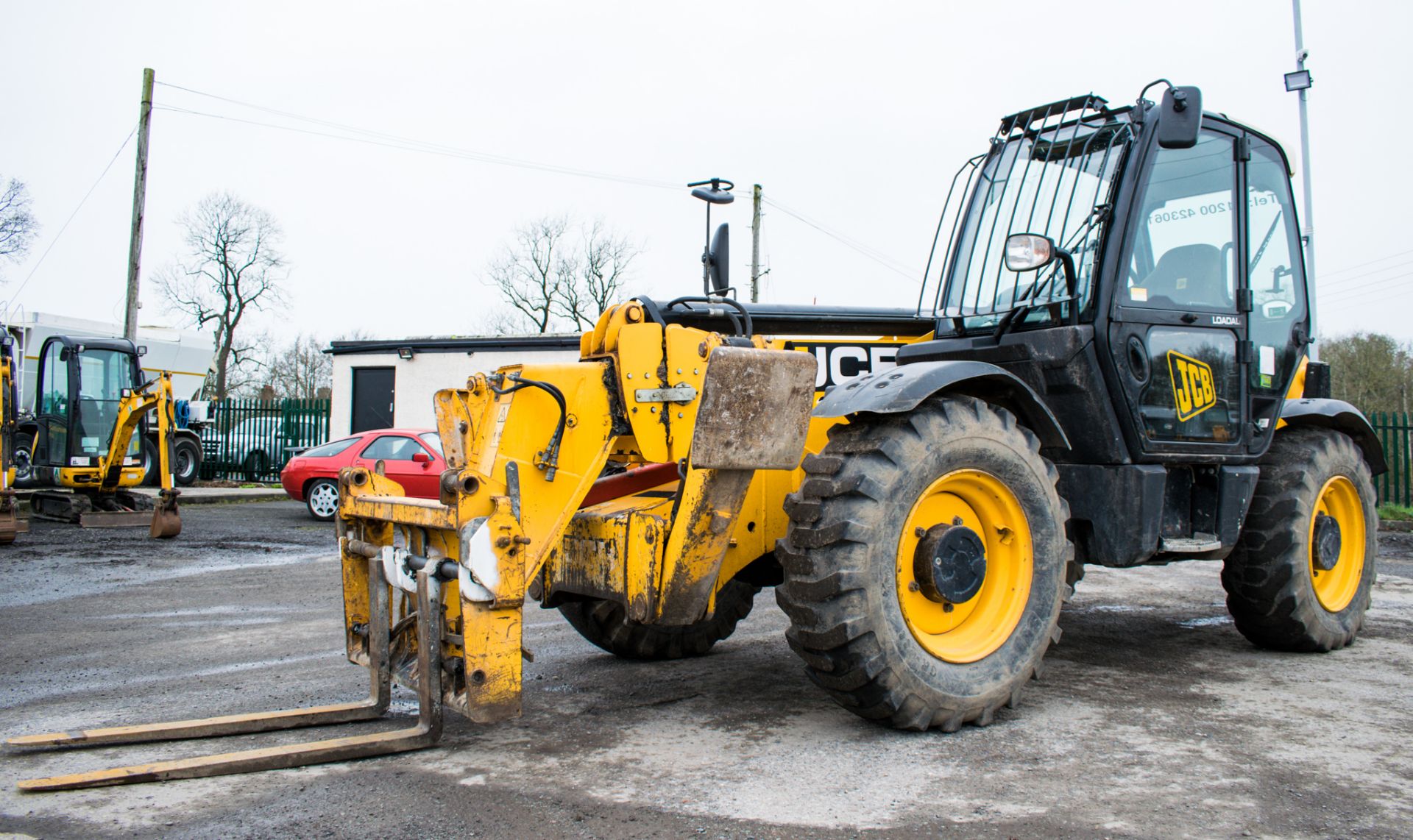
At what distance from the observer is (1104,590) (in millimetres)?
8898

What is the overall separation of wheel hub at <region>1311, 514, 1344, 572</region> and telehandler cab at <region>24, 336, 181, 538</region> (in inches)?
541

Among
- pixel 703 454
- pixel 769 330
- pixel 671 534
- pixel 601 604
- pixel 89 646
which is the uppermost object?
pixel 769 330

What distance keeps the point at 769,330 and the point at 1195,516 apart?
2.53 meters

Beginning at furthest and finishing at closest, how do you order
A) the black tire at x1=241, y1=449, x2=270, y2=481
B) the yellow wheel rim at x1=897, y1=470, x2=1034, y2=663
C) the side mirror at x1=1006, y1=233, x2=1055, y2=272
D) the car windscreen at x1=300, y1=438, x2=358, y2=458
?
the black tire at x1=241, y1=449, x2=270, y2=481
the car windscreen at x1=300, y1=438, x2=358, y2=458
the side mirror at x1=1006, y1=233, x2=1055, y2=272
the yellow wheel rim at x1=897, y1=470, x2=1034, y2=663

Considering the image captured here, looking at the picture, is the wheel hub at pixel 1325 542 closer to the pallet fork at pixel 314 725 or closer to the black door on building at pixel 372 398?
the pallet fork at pixel 314 725

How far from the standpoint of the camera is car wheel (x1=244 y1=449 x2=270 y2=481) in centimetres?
2545

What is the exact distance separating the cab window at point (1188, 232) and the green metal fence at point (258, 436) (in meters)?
23.5

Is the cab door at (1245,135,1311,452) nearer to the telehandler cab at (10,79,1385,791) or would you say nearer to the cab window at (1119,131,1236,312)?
the telehandler cab at (10,79,1385,791)

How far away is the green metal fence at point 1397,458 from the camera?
15.9 meters

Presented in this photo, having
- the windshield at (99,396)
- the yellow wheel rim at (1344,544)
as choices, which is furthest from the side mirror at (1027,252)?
the windshield at (99,396)

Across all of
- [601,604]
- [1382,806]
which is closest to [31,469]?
[601,604]

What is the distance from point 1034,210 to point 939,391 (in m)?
1.59

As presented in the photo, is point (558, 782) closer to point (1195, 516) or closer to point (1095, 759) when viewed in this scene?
point (1095, 759)

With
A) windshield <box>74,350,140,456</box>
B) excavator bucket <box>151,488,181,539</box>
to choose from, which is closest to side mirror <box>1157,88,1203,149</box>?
excavator bucket <box>151,488,181,539</box>
